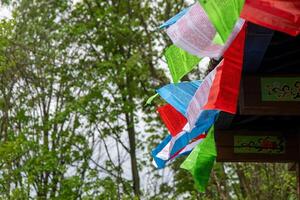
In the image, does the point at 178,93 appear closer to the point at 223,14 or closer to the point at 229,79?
the point at 229,79

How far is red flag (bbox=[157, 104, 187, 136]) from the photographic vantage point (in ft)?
15.1

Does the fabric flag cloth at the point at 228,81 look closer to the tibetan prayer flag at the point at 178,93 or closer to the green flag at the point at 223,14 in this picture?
the green flag at the point at 223,14

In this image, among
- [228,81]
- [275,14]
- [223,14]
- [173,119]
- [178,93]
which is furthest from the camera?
[173,119]

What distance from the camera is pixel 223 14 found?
271cm

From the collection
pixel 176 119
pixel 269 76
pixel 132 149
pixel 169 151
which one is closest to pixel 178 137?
pixel 176 119

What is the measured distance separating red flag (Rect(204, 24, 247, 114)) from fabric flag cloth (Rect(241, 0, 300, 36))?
0.93ft

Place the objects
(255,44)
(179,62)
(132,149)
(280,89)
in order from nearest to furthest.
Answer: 1. (255,44)
2. (280,89)
3. (179,62)
4. (132,149)

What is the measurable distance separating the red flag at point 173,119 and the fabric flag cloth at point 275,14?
6.68 feet

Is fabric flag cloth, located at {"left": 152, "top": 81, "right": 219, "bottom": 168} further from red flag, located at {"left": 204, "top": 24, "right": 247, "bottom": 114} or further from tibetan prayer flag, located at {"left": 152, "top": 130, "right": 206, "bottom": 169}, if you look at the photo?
red flag, located at {"left": 204, "top": 24, "right": 247, "bottom": 114}

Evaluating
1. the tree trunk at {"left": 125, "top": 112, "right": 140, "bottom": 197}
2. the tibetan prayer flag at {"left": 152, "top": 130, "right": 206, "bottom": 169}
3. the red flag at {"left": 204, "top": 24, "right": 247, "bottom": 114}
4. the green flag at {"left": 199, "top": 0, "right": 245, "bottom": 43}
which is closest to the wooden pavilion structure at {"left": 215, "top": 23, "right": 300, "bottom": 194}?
the red flag at {"left": 204, "top": 24, "right": 247, "bottom": 114}

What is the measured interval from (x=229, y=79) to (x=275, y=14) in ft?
1.63

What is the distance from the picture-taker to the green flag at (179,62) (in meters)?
3.50

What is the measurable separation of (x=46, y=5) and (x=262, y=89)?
1136cm

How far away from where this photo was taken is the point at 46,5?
14.0m
